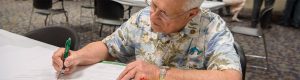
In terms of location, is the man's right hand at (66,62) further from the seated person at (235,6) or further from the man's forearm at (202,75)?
the seated person at (235,6)

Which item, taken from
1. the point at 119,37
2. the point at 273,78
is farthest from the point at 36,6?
the point at 119,37

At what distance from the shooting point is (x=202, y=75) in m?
1.14

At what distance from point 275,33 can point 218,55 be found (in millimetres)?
5295

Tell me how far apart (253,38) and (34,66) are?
4.49 meters

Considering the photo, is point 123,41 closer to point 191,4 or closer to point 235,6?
point 191,4

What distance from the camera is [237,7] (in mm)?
7121

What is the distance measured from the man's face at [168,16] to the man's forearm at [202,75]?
6.6 inches

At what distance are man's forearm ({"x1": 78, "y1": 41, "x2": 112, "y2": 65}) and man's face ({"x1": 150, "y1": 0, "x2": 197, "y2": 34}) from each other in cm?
29

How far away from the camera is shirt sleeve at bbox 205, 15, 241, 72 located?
3.89 ft

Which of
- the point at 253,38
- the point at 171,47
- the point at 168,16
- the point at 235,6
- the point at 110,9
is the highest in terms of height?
the point at 168,16

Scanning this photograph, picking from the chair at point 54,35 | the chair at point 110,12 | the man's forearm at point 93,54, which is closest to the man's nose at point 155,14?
the man's forearm at point 93,54

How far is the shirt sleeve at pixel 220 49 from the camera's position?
3.89 ft

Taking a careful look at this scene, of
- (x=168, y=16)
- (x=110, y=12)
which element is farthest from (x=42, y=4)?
(x=168, y=16)

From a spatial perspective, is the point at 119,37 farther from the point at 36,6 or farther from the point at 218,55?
the point at 36,6
